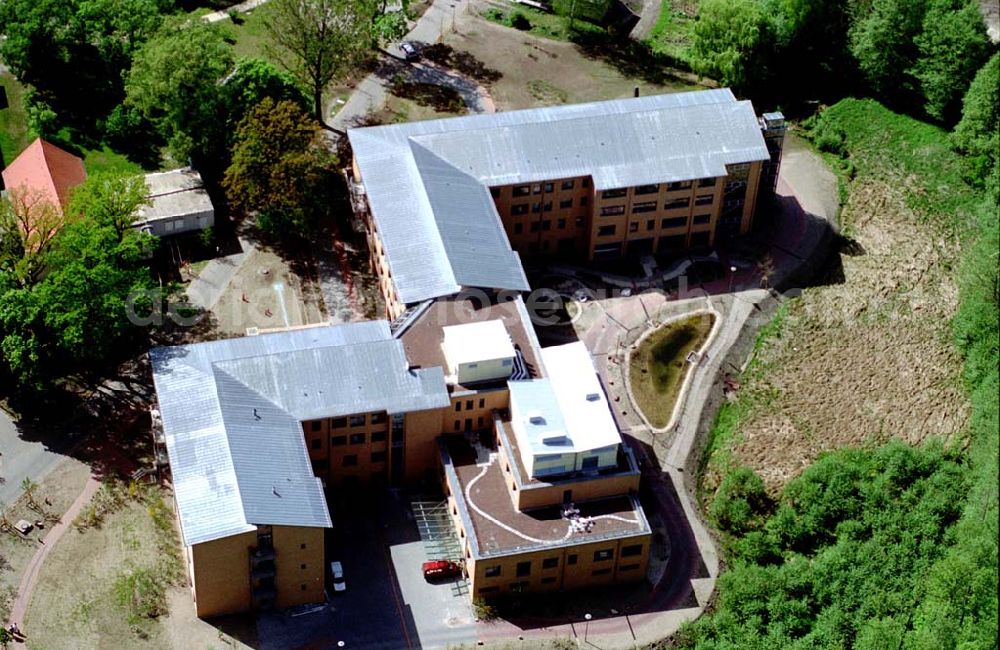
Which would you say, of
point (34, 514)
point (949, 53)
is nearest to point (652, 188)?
point (949, 53)

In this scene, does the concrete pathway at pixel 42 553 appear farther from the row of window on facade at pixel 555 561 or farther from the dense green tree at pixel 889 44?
the dense green tree at pixel 889 44

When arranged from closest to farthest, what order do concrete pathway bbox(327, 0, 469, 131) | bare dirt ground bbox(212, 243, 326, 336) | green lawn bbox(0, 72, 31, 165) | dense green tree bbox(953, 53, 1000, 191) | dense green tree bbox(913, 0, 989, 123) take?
1. bare dirt ground bbox(212, 243, 326, 336)
2. dense green tree bbox(953, 53, 1000, 191)
3. green lawn bbox(0, 72, 31, 165)
4. dense green tree bbox(913, 0, 989, 123)
5. concrete pathway bbox(327, 0, 469, 131)

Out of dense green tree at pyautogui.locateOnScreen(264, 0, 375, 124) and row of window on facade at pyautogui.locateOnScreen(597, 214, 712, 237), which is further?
dense green tree at pyautogui.locateOnScreen(264, 0, 375, 124)

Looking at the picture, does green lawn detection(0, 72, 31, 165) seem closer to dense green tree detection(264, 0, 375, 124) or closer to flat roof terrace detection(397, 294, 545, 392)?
dense green tree detection(264, 0, 375, 124)

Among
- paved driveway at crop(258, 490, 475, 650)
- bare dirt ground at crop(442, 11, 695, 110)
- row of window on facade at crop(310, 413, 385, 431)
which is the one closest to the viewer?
paved driveway at crop(258, 490, 475, 650)

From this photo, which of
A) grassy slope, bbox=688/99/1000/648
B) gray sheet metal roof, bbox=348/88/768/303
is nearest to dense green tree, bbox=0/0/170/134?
gray sheet metal roof, bbox=348/88/768/303

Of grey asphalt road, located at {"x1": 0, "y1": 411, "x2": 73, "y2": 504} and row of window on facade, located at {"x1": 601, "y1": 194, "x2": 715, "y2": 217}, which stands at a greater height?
row of window on facade, located at {"x1": 601, "y1": 194, "x2": 715, "y2": 217}

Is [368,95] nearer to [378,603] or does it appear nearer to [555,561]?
[378,603]
